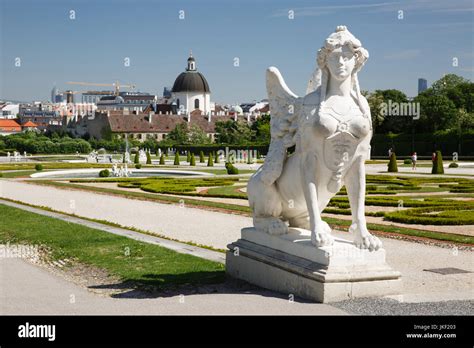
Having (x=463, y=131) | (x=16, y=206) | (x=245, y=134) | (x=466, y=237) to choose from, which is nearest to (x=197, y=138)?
(x=245, y=134)

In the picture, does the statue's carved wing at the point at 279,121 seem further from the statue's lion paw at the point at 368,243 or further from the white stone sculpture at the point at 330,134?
the statue's lion paw at the point at 368,243

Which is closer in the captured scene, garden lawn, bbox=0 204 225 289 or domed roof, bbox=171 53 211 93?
garden lawn, bbox=0 204 225 289

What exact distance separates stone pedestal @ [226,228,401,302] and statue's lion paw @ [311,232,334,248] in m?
0.06

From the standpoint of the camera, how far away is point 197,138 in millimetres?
87875

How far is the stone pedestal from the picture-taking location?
6.68 metres

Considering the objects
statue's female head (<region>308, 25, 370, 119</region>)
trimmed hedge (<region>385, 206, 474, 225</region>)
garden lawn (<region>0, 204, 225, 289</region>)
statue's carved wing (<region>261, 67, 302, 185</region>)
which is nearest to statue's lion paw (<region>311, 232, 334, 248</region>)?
statue's carved wing (<region>261, 67, 302, 185</region>)

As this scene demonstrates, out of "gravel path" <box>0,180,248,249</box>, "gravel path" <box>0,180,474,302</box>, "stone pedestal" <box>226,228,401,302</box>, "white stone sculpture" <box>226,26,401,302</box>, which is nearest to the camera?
"stone pedestal" <box>226,228,401,302</box>

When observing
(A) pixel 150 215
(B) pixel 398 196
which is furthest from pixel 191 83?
(A) pixel 150 215

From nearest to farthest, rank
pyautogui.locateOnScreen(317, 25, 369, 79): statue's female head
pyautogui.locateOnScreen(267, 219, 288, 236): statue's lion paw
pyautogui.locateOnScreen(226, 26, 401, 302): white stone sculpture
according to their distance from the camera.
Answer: pyautogui.locateOnScreen(226, 26, 401, 302): white stone sculpture → pyautogui.locateOnScreen(317, 25, 369, 79): statue's female head → pyautogui.locateOnScreen(267, 219, 288, 236): statue's lion paw

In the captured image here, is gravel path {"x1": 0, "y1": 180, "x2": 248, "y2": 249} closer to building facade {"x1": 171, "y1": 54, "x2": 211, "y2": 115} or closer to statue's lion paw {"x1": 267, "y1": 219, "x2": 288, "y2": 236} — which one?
statue's lion paw {"x1": 267, "y1": 219, "x2": 288, "y2": 236}

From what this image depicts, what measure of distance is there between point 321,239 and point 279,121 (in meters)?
1.48
